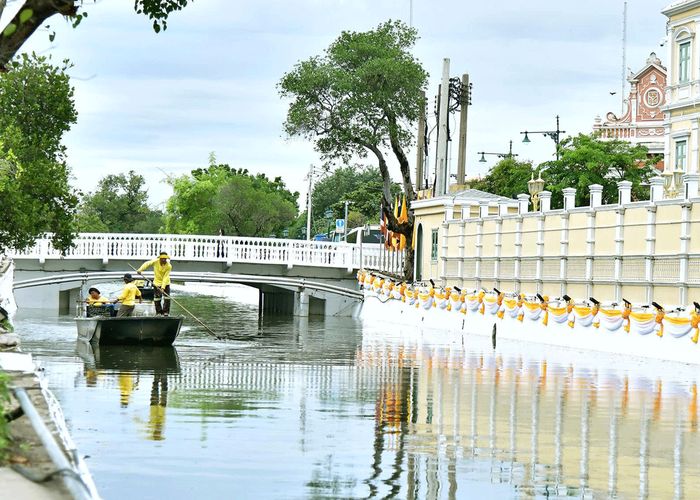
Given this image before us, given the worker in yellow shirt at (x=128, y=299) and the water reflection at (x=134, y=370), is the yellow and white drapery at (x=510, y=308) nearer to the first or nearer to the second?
the water reflection at (x=134, y=370)

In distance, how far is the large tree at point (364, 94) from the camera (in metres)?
61.7

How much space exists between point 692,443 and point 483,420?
9.49 feet

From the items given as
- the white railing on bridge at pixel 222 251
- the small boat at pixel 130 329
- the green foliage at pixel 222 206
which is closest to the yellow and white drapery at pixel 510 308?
the small boat at pixel 130 329

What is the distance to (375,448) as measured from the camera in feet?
47.2

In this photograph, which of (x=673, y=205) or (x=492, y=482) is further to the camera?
(x=673, y=205)

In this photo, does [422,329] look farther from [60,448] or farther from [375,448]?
[60,448]

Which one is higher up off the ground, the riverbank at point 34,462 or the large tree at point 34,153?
the large tree at point 34,153

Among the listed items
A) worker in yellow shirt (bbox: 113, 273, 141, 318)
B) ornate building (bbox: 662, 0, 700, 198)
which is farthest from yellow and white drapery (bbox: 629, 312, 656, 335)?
ornate building (bbox: 662, 0, 700, 198)

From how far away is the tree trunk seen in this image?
11.8 m

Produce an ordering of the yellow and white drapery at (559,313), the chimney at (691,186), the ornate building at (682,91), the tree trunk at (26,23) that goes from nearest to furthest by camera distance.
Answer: the tree trunk at (26,23) < the chimney at (691,186) < the yellow and white drapery at (559,313) < the ornate building at (682,91)

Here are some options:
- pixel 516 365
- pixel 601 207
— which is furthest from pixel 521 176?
pixel 516 365

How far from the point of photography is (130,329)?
31719mm

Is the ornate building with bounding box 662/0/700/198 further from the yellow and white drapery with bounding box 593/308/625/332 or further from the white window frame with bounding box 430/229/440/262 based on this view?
the yellow and white drapery with bounding box 593/308/625/332

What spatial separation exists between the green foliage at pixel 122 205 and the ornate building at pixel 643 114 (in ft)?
258
